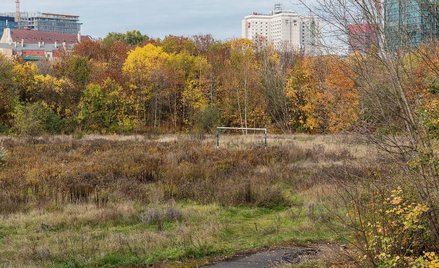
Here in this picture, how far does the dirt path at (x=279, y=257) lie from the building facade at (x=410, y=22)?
3027 millimetres

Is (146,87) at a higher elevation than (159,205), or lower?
higher

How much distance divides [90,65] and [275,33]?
195ft

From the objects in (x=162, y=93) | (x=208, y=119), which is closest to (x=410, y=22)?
(x=208, y=119)

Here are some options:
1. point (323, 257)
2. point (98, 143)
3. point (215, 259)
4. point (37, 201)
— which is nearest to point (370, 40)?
point (323, 257)

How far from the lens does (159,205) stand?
11984 mm

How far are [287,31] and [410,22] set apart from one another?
62.9 meters

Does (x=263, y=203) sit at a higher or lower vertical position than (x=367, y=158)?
lower

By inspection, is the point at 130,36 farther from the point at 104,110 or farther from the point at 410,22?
the point at 410,22

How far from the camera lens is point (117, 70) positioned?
50.5 meters

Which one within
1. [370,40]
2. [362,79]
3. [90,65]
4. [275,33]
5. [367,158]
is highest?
[275,33]

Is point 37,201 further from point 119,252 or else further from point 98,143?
point 98,143

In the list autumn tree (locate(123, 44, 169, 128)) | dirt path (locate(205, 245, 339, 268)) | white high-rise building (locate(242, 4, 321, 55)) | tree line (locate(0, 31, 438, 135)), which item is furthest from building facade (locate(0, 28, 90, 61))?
dirt path (locate(205, 245, 339, 268))

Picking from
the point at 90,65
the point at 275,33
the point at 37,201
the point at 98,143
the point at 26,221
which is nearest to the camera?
the point at 26,221

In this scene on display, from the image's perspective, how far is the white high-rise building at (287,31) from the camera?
6.05 meters
